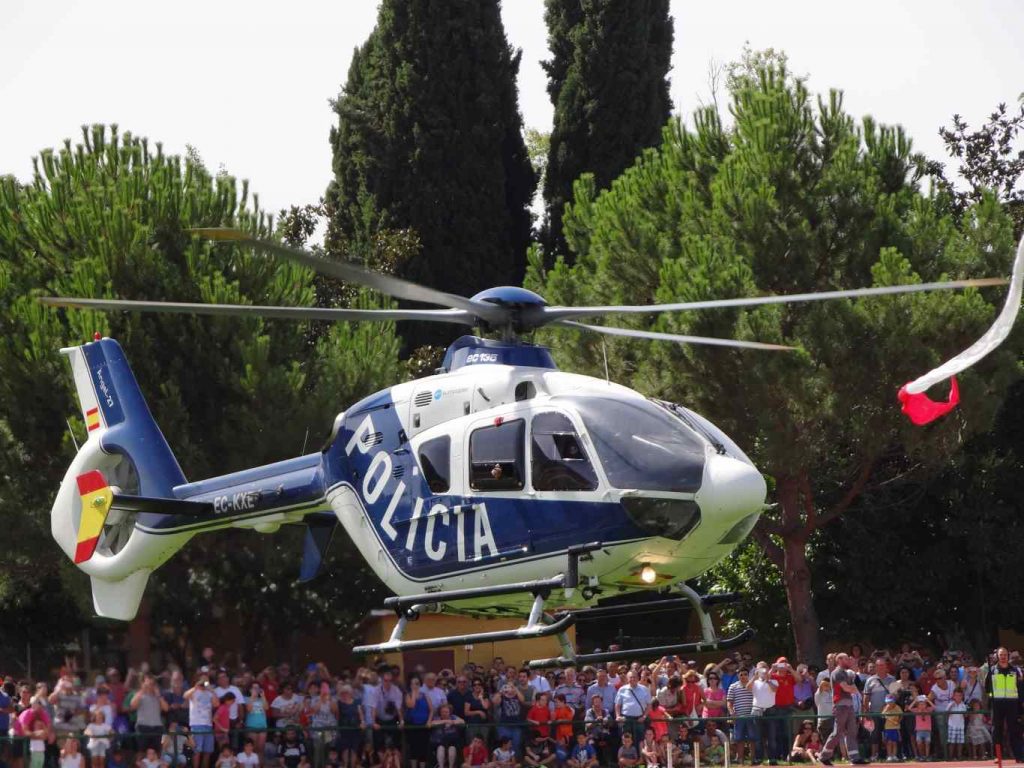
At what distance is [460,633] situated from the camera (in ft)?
111

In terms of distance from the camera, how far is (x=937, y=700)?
2434 centimetres

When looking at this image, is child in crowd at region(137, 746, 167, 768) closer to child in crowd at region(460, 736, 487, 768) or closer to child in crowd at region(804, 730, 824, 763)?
child in crowd at region(460, 736, 487, 768)

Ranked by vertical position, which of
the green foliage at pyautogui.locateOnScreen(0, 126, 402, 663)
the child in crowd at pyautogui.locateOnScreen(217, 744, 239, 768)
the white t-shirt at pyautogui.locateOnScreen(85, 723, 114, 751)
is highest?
the green foliage at pyautogui.locateOnScreen(0, 126, 402, 663)

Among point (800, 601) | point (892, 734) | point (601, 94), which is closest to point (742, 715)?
point (892, 734)

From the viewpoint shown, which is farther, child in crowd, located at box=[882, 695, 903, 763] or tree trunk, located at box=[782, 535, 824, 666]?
tree trunk, located at box=[782, 535, 824, 666]

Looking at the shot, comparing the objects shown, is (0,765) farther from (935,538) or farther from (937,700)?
(935,538)

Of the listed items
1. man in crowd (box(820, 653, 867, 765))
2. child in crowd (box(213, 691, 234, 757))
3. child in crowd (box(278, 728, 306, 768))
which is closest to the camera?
child in crowd (box(278, 728, 306, 768))

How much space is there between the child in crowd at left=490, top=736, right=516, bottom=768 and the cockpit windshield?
752cm

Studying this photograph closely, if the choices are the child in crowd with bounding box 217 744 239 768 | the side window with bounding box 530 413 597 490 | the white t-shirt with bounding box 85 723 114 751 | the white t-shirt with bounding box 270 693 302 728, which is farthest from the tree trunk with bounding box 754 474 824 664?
the side window with bounding box 530 413 597 490

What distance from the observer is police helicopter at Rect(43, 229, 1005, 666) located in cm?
1484

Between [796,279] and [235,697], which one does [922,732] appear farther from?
[235,697]

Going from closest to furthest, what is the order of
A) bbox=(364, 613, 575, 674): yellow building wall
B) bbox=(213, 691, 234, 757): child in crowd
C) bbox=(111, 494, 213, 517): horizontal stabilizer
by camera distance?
bbox=(111, 494, 213, 517): horizontal stabilizer
bbox=(213, 691, 234, 757): child in crowd
bbox=(364, 613, 575, 674): yellow building wall

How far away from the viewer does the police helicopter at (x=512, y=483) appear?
1484cm

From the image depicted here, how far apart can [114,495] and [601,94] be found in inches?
1054
